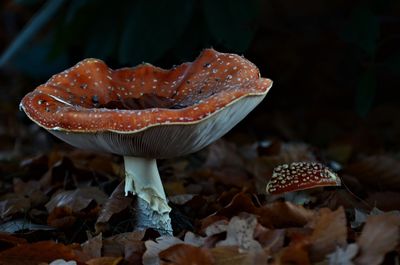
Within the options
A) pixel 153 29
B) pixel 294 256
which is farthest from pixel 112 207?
pixel 153 29

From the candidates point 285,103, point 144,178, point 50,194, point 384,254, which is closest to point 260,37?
point 285,103

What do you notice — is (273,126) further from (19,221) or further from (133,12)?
(19,221)

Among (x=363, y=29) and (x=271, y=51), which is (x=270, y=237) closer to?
Answer: (x=363, y=29)

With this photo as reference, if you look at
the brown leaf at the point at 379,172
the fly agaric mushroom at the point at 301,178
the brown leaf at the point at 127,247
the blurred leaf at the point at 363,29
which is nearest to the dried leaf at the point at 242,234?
the brown leaf at the point at 127,247

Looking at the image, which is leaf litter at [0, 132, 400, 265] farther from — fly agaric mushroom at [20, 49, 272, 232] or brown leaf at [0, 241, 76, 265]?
fly agaric mushroom at [20, 49, 272, 232]

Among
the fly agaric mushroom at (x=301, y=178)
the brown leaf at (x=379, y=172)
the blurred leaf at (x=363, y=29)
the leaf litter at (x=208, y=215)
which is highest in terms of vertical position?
the blurred leaf at (x=363, y=29)

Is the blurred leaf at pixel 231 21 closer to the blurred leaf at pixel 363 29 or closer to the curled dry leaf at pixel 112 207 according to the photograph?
the blurred leaf at pixel 363 29
